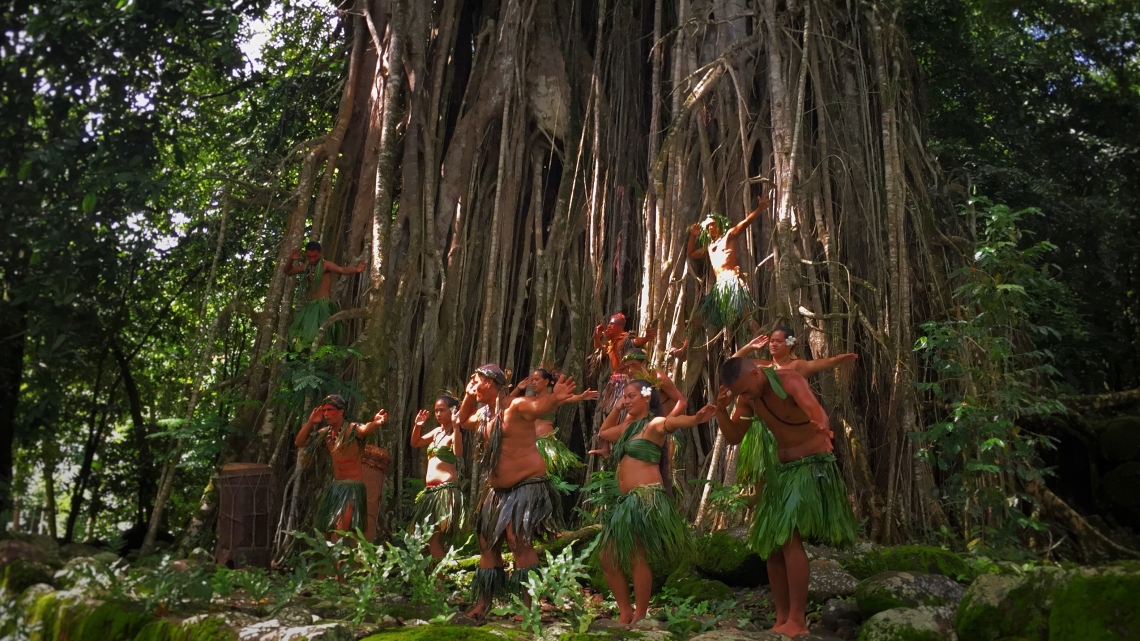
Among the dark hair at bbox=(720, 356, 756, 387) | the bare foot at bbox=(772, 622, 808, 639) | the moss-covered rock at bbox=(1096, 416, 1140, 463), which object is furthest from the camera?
the moss-covered rock at bbox=(1096, 416, 1140, 463)

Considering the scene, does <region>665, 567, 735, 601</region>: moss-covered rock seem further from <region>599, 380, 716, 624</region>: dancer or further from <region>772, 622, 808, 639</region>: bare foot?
<region>772, 622, 808, 639</region>: bare foot

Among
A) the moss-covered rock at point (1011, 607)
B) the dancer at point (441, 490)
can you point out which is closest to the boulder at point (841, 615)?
the moss-covered rock at point (1011, 607)

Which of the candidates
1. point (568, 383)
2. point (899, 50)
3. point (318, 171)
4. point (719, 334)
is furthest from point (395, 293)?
point (899, 50)

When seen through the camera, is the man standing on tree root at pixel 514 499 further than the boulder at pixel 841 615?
Yes

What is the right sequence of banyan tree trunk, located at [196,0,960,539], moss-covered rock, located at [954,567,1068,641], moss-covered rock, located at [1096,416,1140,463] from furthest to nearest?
moss-covered rock, located at [1096,416,1140,463], banyan tree trunk, located at [196,0,960,539], moss-covered rock, located at [954,567,1068,641]

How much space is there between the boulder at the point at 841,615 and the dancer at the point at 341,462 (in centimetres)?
247

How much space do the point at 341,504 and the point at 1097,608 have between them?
147 inches

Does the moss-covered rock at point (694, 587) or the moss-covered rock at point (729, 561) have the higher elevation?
the moss-covered rock at point (729, 561)

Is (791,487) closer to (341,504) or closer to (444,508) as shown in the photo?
(444,508)

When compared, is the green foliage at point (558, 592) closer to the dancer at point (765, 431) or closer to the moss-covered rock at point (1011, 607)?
the dancer at point (765, 431)

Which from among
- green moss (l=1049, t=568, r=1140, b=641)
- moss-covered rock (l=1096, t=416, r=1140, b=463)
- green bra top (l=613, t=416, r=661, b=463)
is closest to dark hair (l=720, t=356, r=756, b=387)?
green bra top (l=613, t=416, r=661, b=463)

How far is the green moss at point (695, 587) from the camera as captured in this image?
5160 mm

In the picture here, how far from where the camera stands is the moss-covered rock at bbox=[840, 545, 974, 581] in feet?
15.6

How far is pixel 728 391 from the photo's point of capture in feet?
14.1
